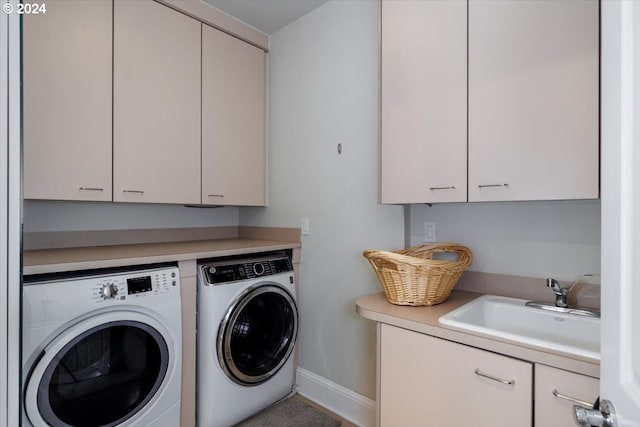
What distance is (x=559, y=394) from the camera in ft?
3.26

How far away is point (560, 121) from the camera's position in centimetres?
119

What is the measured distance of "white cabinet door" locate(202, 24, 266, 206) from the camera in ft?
7.54

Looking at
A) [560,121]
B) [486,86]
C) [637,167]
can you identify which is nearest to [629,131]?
[637,167]

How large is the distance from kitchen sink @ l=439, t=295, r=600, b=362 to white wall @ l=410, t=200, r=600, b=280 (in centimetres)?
19

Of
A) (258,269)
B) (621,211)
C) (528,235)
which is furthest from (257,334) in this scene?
(621,211)

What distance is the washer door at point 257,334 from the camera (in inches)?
75.3

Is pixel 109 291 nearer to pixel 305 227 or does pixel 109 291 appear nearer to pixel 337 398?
pixel 305 227

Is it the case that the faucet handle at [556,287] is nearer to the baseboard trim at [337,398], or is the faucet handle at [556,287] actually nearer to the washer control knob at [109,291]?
the baseboard trim at [337,398]

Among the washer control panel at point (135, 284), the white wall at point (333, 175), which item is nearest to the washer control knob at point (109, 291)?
the washer control panel at point (135, 284)

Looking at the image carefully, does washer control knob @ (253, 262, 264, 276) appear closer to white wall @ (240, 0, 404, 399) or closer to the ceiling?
white wall @ (240, 0, 404, 399)

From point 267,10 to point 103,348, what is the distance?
223cm

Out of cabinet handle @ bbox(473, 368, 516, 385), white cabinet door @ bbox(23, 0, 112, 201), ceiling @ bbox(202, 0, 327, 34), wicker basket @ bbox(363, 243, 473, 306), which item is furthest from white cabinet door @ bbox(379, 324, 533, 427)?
ceiling @ bbox(202, 0, 327, 34)

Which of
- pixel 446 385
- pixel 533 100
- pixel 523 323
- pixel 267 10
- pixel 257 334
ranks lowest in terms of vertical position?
pixel 257 334

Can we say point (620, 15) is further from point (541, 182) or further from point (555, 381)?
point (555, 381)
